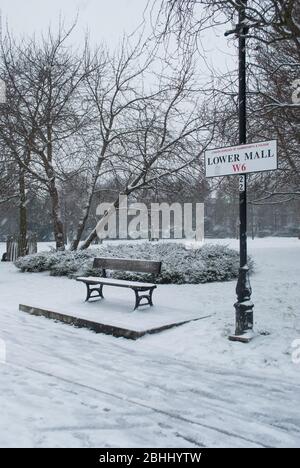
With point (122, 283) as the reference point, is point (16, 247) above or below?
above

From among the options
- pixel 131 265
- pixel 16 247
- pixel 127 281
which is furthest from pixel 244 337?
pixel 16 247

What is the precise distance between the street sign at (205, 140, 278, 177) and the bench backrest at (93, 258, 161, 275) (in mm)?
3384

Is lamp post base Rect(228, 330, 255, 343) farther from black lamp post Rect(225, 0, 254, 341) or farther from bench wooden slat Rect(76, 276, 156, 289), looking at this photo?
bench wooden slat Rect(76, 276, 156, 289)

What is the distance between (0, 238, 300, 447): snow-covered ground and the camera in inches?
161

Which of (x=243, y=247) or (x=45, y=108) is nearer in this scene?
(x=243, y=247)

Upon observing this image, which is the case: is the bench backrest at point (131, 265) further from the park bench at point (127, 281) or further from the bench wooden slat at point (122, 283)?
the bench wooden slat at point (122, 283)

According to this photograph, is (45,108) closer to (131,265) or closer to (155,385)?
(131,265)

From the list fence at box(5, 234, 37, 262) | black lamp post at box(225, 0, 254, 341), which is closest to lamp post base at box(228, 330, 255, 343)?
black lamp post at box(225, 0, 254, 341)

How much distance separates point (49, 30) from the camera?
18875mm

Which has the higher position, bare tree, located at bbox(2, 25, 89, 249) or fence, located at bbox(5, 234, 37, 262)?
bare tree, located at bbox(2, 25, 89, 249)

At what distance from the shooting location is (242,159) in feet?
23.2

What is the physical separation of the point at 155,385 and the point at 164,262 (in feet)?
27.9

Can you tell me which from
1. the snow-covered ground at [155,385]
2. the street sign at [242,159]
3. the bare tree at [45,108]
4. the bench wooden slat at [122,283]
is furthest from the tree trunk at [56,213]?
the street sign at [242,159]

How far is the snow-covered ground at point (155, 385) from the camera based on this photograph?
4.10m
